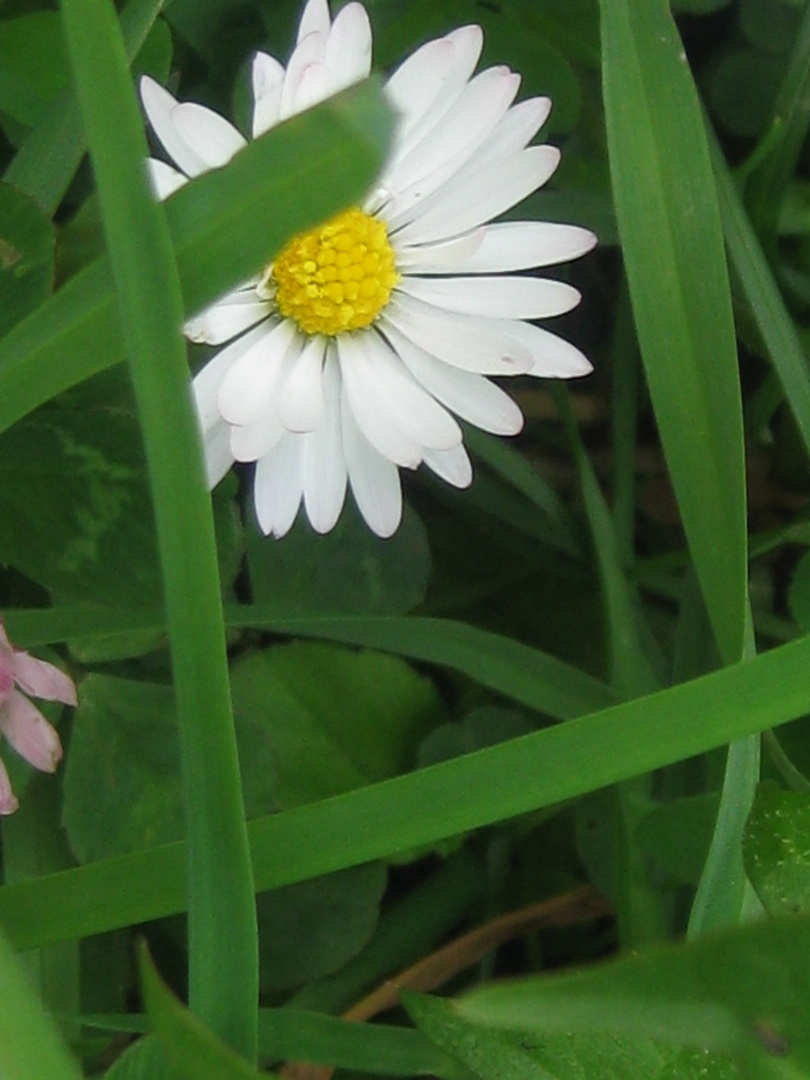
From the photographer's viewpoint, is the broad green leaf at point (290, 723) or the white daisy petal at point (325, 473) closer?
the white daisy petal at point (325, 473)

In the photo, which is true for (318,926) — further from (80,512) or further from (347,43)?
(347,43)

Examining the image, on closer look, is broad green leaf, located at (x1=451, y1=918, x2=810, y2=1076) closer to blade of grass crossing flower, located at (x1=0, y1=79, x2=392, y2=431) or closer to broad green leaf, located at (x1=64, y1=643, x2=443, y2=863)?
blade of grass crossing flower, located at (x1=0, y1=79, x2=392, y2=431)

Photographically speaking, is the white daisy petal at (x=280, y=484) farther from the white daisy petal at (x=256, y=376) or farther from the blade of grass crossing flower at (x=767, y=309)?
the blade of grass crossing flower at (x=767, y=309)

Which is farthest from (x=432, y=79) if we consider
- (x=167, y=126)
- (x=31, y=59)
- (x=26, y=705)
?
(x=26, y=705)

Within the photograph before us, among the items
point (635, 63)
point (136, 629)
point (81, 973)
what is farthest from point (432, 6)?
point (81, 973)

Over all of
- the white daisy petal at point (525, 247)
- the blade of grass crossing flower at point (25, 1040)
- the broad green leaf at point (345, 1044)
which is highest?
the white daisy petal at point (525, 247)

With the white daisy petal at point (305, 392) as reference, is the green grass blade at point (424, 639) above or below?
below

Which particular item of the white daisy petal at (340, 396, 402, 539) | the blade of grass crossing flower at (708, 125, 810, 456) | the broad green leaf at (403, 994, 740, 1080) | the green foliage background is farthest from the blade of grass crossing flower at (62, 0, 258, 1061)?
the blade of grass crossing flower at (708, 125, 810, 456)

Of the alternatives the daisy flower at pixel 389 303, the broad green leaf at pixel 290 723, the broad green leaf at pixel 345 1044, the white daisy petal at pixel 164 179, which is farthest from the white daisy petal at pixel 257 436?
the broad green leaf at pixel 345 1044
